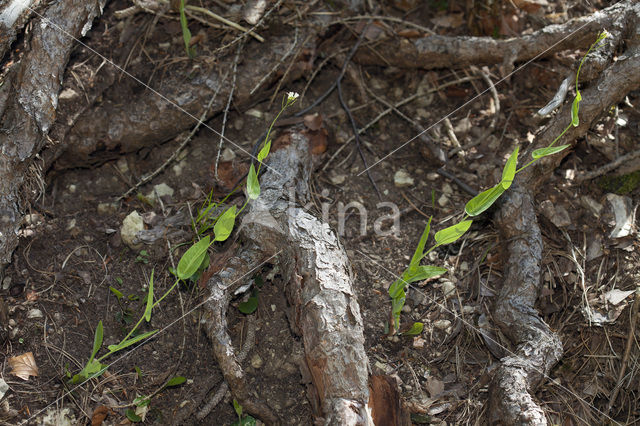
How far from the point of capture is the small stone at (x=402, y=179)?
2.49 m

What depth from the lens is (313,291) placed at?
185cm

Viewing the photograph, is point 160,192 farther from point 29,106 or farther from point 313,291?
point 313,291

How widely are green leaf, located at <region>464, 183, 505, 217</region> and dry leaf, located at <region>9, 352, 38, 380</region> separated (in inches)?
61.2

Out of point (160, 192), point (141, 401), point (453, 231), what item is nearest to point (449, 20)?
point (453, 231)

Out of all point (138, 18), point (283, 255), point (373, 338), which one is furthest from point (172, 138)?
point (373, 338)

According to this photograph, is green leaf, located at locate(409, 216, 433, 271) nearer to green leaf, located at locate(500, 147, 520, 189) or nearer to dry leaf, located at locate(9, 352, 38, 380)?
green leaf, located at locate(500, 147, 520, 189)

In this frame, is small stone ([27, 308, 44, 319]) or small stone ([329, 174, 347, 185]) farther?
small stone ([329, 174, 347, 185])

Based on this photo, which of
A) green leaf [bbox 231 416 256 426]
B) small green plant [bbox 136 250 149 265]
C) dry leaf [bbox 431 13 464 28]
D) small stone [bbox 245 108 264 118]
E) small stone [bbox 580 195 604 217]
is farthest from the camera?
dry leaf [bbox 431 13 464 28]

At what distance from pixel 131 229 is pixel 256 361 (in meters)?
0.74

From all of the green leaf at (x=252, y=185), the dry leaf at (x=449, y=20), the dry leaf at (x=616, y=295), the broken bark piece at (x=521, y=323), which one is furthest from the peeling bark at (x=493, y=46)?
the green leaf at (x=252, y=185)

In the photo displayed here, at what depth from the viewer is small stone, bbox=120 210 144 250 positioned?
2172mm

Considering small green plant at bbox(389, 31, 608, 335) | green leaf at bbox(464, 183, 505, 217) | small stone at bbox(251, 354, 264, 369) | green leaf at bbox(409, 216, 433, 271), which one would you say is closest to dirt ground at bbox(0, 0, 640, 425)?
small stone at bbox(251, 354, 264, 369)

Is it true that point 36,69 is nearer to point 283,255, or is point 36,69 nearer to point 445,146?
point 283,255

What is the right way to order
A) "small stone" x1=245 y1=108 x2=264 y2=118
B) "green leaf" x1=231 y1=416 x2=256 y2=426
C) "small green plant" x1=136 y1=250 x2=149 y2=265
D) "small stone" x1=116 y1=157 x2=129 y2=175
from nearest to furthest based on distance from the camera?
"green leaf" x1=231 y1=416 x2=256 y2=426, "small green plant" x1=136 y1=250 x2=149 y2=265, "small stone" x1=116 y1=157 x2=129 y2=175, "small stone" x1=245 y1=108 x2=264 y2=118
